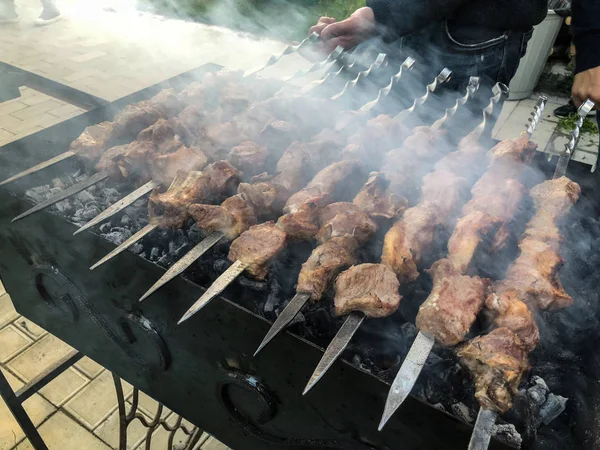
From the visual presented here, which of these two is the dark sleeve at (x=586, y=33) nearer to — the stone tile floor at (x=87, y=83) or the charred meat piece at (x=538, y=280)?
the charred meat piece at (x=538, y=280)

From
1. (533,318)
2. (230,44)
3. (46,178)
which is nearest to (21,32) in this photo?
(230,44)

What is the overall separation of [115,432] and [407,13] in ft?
12.7

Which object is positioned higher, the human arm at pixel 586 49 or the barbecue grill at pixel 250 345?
the human arm at pixel 586 49

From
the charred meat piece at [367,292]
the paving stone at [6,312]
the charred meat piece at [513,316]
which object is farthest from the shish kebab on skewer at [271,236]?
the paving stone at [6,312]

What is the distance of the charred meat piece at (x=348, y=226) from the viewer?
6.47 feet

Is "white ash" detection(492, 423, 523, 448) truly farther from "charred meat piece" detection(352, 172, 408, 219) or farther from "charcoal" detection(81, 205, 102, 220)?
"charcoal" detection(81, 205, 102, 220)

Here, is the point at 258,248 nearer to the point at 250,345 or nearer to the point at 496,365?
the point at 250,345

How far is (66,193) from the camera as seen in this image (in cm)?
224

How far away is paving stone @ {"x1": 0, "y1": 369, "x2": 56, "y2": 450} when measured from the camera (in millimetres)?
3391

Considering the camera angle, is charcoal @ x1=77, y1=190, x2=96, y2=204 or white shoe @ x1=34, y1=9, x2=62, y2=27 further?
white shoe @ x1=34, y1=9, x2=62, y2=27

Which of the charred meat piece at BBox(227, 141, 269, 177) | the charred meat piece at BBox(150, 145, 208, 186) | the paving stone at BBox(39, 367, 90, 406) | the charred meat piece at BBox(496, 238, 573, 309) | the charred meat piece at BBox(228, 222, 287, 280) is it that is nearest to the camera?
the charred meat piece at BBox(496, 238, 573, 309)

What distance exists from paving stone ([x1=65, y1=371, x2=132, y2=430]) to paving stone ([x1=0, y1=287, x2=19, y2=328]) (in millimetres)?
1097

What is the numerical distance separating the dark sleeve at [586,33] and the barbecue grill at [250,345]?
0.73 metres

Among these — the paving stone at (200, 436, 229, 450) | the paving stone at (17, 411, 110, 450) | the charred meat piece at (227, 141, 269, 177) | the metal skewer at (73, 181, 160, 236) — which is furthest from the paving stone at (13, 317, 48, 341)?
the charred meat piece at (227, 141, 269, 177)
